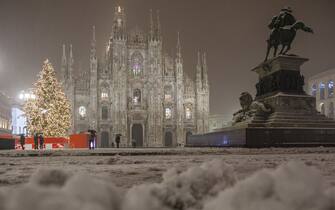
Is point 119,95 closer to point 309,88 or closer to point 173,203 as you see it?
point 309,88

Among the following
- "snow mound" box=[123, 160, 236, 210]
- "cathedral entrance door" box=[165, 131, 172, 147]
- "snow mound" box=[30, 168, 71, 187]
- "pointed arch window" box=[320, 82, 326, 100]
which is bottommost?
"cathedral entrance door" box=[165, 131, 172, 147]

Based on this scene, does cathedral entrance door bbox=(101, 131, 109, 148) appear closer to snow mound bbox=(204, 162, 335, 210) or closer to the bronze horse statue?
the bronze horse statue

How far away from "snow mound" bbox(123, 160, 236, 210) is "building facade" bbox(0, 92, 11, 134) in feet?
208

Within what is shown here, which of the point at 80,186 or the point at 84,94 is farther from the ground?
the point at 84,94

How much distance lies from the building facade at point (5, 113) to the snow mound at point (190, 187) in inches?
2496

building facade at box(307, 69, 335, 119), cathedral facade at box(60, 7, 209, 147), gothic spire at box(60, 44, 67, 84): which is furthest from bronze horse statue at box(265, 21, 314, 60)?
building facade at box(307, 69, 335, 119)

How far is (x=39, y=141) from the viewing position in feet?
80.7

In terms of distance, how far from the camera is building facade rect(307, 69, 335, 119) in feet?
195

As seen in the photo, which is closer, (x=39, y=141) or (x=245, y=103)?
(x=245, y=103)

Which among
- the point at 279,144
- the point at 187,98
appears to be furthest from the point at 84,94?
the point at 279,144

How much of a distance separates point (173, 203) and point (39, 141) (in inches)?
983

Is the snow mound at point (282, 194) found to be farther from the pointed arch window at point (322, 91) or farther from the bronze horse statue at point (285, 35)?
the pointed arch window at point (322, 91)

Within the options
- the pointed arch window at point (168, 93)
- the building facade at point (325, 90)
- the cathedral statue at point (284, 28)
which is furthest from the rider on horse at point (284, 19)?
the building facade at point (325, 90)

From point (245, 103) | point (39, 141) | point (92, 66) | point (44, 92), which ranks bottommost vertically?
point (39, 141)
